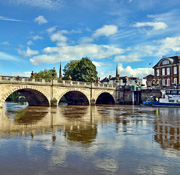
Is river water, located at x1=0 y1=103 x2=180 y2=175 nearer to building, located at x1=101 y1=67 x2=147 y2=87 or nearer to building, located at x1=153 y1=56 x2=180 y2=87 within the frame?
building, located at x1=153 y1=56 x2=180 y2=87

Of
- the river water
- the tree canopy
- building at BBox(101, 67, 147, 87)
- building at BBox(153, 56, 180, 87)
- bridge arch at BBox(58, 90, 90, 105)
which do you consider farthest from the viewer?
building at BBox(101, 67, 147, 87)

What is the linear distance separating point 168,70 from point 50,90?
4208 centimetres

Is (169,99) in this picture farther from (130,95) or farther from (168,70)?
(168,70)

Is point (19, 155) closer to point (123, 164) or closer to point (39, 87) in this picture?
point (123, 164)

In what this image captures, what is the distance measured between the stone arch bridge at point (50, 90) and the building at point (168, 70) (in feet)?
66.5

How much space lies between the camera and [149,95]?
54.9 meters

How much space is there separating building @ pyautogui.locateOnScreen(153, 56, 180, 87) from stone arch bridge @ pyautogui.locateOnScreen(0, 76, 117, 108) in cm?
2027

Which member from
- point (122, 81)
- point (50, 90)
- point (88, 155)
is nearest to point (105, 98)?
point (50, 90)

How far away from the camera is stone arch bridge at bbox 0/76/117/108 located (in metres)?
35.6

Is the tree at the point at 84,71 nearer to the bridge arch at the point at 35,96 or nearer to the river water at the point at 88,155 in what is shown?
the bridge arch at the point at 35,96

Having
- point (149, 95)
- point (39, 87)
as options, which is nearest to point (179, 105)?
point (149, 95)

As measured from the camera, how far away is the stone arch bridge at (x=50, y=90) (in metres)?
35.6

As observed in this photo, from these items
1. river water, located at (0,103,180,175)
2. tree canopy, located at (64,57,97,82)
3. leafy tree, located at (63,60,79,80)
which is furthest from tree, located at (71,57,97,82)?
river water, located at (0,103,180,175)

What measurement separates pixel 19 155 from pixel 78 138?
146 inches
